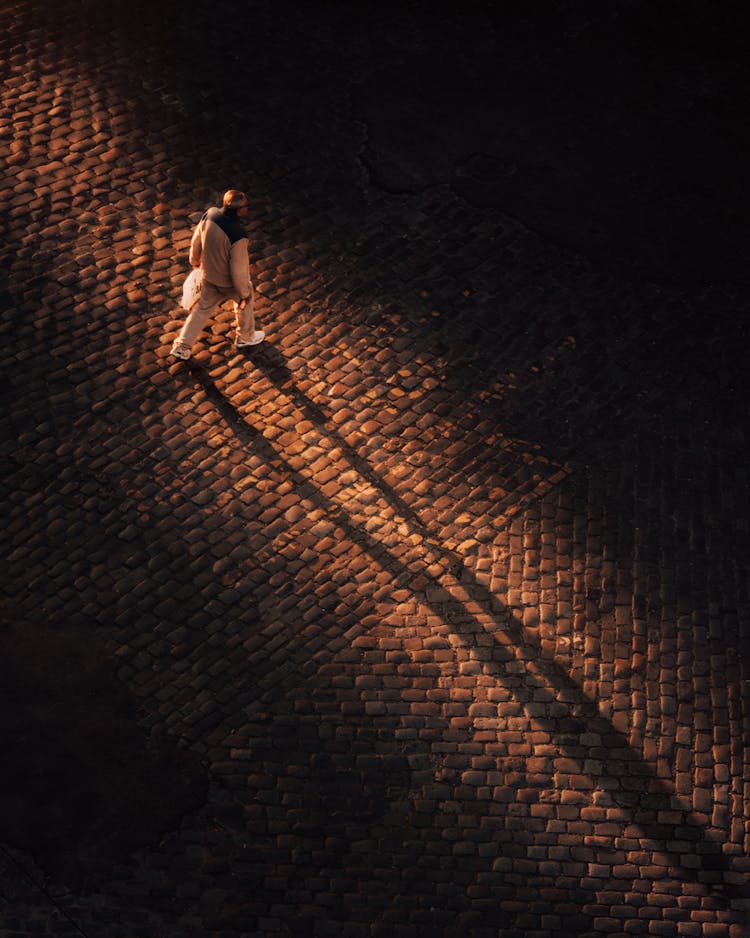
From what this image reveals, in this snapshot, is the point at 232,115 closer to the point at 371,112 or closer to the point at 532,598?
the point at 371,112

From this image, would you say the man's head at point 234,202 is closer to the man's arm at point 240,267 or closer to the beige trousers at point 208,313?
the man's arm at point 240,267

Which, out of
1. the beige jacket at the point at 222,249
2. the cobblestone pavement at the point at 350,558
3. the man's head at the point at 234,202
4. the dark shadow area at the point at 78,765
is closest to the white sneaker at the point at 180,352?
the cobblestone pavement at the point at 350,558

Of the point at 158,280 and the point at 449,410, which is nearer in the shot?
the point at 449,410

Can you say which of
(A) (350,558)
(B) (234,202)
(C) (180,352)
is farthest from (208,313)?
(A) (350,558)

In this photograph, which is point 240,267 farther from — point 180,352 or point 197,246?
point 180,352

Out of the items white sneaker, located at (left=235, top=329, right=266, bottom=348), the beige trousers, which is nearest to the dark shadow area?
the beige trousers

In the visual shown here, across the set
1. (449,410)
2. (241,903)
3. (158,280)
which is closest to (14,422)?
(158,280)
